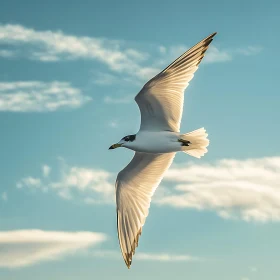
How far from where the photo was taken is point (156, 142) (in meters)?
12.6

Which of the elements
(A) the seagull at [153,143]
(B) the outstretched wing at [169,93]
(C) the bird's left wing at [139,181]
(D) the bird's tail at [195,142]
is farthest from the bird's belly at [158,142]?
(C) the bird's left wing at [139,181]

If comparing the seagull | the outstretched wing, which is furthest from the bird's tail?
the outstretched wing

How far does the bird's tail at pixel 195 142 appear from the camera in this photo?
12.7 m

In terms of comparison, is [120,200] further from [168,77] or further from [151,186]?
[168,77]

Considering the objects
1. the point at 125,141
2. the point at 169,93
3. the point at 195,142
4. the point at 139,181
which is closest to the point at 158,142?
the point at 125,141

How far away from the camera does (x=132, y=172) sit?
13.9 metres

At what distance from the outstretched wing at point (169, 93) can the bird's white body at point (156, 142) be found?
26 cm

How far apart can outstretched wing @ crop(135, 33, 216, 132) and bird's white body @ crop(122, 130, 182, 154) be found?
0.84 ft

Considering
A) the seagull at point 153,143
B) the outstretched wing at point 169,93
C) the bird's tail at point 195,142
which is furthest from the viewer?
A: the bird's tail at point 195,142

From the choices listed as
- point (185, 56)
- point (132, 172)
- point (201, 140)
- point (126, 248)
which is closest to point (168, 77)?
point (185, 56)

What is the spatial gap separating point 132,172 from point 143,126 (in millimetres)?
1519

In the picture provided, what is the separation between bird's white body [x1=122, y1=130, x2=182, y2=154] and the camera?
12641 millimetres

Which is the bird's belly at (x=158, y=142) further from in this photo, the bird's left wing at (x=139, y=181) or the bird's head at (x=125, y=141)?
the bird's left wing at (x=139, y=181)

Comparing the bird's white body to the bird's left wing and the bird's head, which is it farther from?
the bird's left wing
